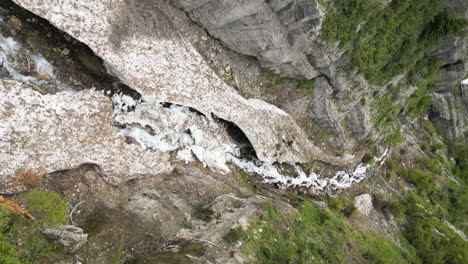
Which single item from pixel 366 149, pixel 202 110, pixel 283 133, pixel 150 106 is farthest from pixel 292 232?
pixel 366 149

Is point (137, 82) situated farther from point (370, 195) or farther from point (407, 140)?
point (407, 140)

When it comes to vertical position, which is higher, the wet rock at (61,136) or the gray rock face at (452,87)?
the gray rock face at (452,87)

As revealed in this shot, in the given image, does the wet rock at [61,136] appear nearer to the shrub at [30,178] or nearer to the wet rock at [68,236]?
the shrub at [30,178]

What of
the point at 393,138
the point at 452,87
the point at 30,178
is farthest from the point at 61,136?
the point at 452,87

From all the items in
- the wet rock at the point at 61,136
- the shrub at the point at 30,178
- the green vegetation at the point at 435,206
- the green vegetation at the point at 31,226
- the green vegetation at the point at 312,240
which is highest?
the green vegetation at the point at 435,206

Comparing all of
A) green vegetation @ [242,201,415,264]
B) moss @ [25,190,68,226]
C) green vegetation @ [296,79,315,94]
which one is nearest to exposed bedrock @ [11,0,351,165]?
green vegetation @ [296,79,315,94]

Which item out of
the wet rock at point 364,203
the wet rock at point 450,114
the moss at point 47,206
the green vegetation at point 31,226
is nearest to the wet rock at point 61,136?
the moss at point 47,206
